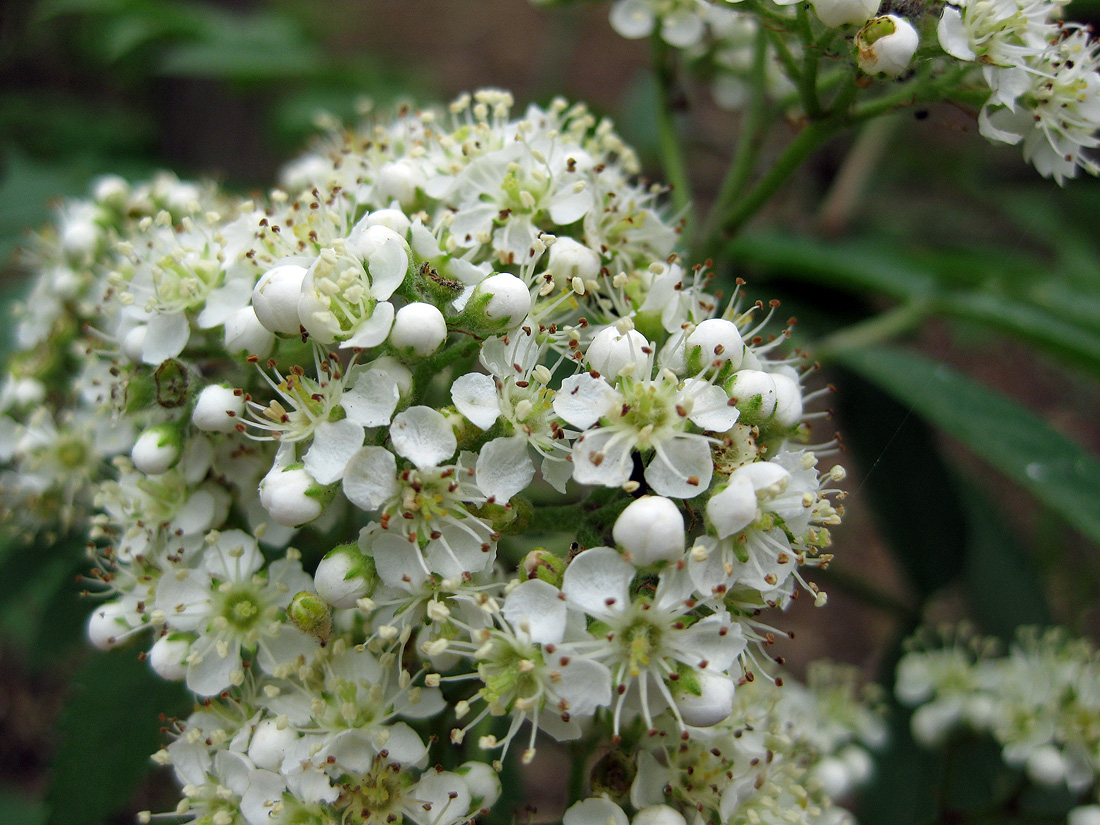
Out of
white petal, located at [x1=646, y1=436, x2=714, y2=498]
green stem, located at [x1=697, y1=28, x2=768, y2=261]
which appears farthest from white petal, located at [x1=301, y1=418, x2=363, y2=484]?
green stem, located at [x1=697, y1=28, x2=768, y2=261]

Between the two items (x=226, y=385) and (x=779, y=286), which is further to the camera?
(x=779, y=286)

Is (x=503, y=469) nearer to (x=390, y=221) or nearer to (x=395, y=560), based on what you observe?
(x=395, y=560)

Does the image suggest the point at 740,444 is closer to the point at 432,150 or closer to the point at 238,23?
the point at 432,150

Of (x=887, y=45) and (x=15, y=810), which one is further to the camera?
(x=15, y=810)

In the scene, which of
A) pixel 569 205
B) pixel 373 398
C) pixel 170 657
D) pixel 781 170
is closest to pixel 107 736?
pixel 170 657

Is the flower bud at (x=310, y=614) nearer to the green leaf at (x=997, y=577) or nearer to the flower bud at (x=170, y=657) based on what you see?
the flower bud at (x=170, y=657)

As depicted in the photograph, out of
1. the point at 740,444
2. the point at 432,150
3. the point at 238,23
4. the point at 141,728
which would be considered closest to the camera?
the point at 740,444

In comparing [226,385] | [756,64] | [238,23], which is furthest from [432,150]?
[238,23]
